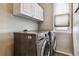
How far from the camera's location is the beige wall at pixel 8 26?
1009mm

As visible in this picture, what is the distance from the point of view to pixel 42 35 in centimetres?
108

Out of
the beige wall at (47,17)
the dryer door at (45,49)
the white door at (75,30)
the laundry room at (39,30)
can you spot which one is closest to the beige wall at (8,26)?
the laundry room at (39,30)

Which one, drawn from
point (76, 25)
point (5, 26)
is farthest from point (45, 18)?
point (5, 26)

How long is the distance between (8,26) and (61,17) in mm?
610

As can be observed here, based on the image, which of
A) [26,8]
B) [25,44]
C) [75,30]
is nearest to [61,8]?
[75,30]

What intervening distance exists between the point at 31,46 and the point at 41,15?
39cm

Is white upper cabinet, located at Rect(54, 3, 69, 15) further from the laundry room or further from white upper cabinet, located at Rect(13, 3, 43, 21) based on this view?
white upper cabinet, located at Rect(13, 3, 43, 21)

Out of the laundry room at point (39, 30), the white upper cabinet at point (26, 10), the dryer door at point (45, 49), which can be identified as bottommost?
the dryer door at point (45, 49)

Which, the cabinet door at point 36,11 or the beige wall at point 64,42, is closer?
the beige wall at point 64,42

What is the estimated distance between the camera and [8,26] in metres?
1.06

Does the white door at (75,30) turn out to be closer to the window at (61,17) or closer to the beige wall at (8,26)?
the window at (61,17)

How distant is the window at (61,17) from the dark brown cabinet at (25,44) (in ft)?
1.01

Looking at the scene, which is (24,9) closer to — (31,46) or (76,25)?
(31,46)

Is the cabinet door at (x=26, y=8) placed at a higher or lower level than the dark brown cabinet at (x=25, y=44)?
higher
